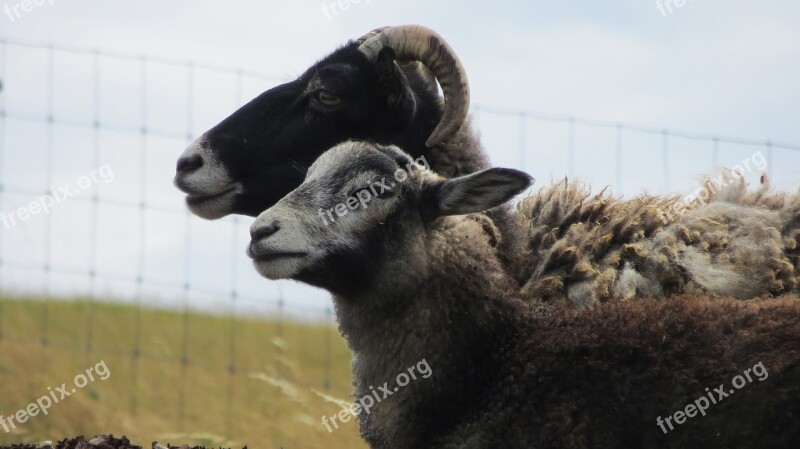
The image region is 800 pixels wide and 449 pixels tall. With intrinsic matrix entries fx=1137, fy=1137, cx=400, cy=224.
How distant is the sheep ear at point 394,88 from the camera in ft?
24.7

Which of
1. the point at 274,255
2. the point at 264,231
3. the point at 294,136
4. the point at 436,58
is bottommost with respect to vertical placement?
the point at 294,136

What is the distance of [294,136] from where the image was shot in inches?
299

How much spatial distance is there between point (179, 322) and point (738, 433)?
11742 millimetres

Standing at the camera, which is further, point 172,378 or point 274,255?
point 172,378

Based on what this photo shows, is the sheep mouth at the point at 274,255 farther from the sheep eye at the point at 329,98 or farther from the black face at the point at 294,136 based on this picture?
the sheep eye at the point at 329,98

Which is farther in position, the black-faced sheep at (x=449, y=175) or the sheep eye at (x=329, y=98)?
the sheep eye at (x=329, y=98)

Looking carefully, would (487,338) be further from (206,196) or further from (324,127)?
(206,196)

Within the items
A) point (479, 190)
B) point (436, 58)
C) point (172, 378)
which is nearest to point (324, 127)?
point (436, 58)

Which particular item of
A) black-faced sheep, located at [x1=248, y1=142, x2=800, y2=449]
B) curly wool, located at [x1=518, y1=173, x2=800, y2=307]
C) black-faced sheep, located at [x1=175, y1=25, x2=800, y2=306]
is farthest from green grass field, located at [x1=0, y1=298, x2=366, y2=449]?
black-faced sheep, located at [x1=248, y1=142, x2=800, y2=449]

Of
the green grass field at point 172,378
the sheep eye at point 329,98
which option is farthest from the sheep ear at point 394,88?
the green grass field at point 172,378

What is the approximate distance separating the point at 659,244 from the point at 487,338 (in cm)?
177

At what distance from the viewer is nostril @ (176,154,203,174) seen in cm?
746

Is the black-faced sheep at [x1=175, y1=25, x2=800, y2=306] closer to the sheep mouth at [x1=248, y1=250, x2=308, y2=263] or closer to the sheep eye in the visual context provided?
the sheep eye

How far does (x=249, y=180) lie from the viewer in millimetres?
7547
